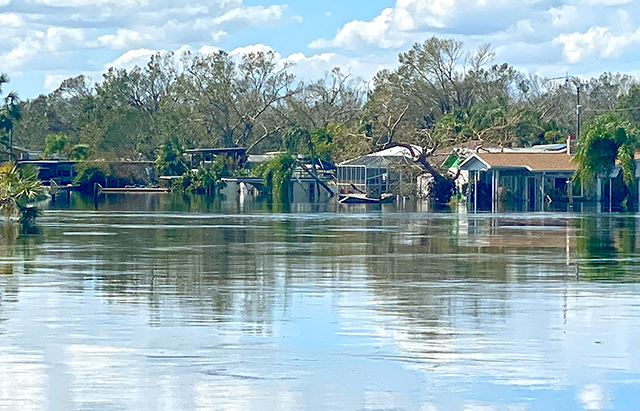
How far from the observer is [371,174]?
80.8m

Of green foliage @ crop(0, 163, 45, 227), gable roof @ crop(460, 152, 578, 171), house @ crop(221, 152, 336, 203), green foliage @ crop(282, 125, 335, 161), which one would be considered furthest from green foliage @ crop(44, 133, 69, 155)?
green foliage @ crop(0, 163, 45, 227)

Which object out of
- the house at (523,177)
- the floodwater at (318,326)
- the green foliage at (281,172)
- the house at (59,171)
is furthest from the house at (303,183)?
the floodwater at (318,326)

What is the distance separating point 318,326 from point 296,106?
9846 centimetres

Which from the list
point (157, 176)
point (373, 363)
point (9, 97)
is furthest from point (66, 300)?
point (157, 176)

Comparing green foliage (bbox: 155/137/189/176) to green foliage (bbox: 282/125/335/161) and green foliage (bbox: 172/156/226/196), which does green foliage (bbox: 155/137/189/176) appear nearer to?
green foliage (bbox: 172/156/226/196)

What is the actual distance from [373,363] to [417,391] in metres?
1.42

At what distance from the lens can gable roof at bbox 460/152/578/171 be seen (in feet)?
227

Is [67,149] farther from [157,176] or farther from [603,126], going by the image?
[603,126]

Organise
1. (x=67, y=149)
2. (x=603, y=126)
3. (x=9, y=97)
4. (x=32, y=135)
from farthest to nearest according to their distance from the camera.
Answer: (x=32, y=135) → (x=67, y=149) → (x=9, y=97) → (x=603, y=126)

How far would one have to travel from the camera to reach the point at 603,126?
65.4 m

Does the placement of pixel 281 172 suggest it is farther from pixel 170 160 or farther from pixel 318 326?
pixel 318 326

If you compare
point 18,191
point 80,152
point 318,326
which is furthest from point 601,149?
point 80,152

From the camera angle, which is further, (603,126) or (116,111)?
(116,111)

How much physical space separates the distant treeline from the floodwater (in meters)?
62.8
